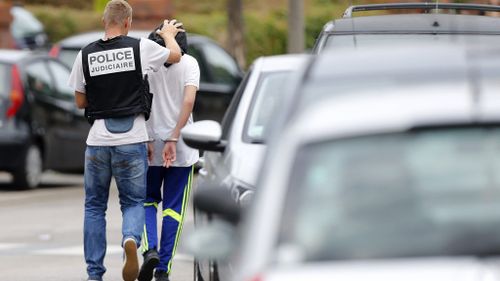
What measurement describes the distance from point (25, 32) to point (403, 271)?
92.0 feet

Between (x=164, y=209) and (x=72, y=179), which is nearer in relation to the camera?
(x=164, y=209)

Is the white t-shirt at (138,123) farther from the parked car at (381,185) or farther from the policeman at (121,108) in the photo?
the parked car at (381,185)

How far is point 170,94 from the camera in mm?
10586

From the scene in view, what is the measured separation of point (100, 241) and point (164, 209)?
18.1 inches

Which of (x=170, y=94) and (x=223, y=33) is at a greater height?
(x=170, y=94)

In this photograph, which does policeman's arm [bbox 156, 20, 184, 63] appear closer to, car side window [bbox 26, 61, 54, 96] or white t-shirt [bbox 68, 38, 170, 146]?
white t-shirt [bbox 68, 38, 170, 146]

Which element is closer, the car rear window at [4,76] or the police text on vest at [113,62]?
the police text on vest at [113,62]

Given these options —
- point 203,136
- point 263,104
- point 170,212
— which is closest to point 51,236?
point 170,212

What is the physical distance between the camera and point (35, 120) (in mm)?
19188

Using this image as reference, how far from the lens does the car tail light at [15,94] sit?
19.0 meters

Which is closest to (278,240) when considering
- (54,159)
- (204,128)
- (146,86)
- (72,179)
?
(204,128)

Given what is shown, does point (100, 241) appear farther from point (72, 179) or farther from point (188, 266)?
point (72, 179)

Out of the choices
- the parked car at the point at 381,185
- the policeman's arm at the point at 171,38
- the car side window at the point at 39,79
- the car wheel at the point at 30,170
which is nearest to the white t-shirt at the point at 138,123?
the policeman's arm at the point at 171,38

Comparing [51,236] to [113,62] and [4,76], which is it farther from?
[113,62]
